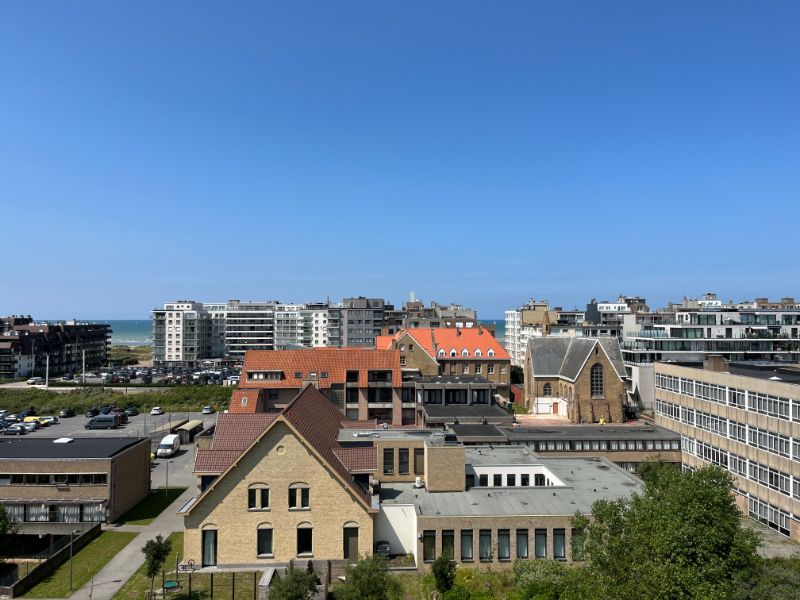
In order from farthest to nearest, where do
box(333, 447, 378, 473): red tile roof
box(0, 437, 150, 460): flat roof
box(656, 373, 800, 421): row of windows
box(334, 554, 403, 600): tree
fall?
1. box(0, 437, 150, 460): flat roof
2. box(656, 373, 800, 421): row of windows
3. box(333, 447, 378, 473): red tile roof
4. box(334, 554, 403, 600): tree

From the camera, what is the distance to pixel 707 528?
97.6 feet

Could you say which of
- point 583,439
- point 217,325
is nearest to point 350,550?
point 583,439

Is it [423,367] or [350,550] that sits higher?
[423,367]

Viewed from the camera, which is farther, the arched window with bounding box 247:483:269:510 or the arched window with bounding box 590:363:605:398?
the arched window with bounding box 590:363:605:398

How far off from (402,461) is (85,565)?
21232 millimetres

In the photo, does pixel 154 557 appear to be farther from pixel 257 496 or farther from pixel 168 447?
pixel 168 447

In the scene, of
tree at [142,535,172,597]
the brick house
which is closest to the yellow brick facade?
tree at [142,535,172,597]

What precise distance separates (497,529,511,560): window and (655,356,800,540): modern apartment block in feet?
73.8

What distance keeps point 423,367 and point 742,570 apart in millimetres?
60964

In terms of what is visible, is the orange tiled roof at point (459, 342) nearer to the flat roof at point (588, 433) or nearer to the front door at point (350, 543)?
the flat roof at point (588, 433)

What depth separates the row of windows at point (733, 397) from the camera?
44.0 meters

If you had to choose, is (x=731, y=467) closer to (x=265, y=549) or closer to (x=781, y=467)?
(x=781, y=467)

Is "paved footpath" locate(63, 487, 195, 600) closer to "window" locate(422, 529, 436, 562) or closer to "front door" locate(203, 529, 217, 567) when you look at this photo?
"front door" locate(203, 529, 217, 567)

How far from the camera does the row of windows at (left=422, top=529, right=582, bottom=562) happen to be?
3550 cm
